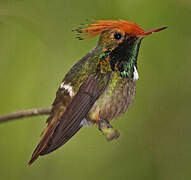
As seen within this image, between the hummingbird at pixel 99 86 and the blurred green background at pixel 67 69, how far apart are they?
178 millimetres

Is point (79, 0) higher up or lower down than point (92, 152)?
higher up

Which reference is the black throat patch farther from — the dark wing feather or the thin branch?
the thin branch

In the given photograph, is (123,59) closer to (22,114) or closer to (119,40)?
(119,40)

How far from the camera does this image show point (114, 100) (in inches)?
50.1

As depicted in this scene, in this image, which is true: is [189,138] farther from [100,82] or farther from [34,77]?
[100,82]

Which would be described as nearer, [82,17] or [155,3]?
[155,3]

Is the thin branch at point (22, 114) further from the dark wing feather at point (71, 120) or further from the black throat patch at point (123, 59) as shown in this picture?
the black throat patch at point (123, 59)

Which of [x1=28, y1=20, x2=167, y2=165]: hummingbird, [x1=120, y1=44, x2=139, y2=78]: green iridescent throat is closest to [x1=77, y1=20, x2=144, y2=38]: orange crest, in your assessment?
[x1=28, y1=20, x2=167, y2=165]: hummingbird

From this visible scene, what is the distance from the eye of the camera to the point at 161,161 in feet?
6.71

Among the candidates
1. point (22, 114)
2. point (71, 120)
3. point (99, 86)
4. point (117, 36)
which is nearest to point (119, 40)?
point (117, 36)

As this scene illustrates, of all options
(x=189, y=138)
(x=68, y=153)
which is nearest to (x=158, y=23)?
(x=68, y=153)

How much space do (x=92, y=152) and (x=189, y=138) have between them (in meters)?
0.62

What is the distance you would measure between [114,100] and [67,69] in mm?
246

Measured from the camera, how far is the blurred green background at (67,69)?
1.56 m
